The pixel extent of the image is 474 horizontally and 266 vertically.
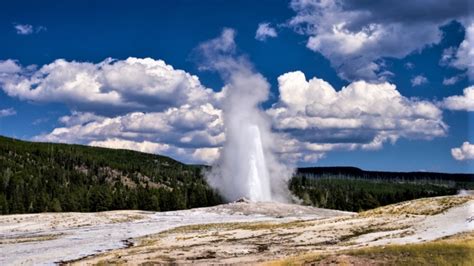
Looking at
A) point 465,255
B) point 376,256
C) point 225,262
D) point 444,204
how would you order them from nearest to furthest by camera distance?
1. point 465,255
2. point 376,256
3. point 225,262
4. point 444,204

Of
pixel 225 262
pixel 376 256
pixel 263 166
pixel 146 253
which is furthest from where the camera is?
pixel 263 166

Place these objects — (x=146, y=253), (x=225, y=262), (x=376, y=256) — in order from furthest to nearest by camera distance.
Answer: (x=146, y=253) → (x=225, y=262) → (x=376, y=256)

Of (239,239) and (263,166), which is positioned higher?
(263,166)

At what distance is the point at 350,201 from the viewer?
157750 mm

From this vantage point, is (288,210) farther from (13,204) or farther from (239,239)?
(13,204)

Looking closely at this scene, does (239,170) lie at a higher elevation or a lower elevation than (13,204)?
higher

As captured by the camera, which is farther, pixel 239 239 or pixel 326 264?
pixel 239 239

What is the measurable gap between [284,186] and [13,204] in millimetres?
73994

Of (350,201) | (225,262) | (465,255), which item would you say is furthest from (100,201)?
(465,255)

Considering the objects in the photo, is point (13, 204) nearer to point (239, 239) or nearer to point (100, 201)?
point (100, 201)

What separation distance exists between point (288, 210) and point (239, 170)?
33.9 m

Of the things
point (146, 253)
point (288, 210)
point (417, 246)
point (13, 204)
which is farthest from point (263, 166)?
point (417, 246)

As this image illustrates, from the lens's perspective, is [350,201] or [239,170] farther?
[350,201]

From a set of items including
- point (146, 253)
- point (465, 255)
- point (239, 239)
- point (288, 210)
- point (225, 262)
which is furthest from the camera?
point (288, 210)
